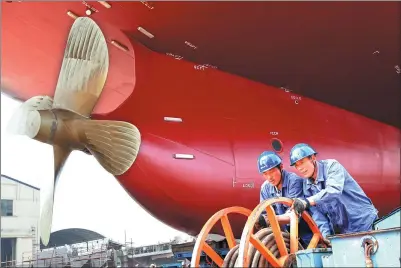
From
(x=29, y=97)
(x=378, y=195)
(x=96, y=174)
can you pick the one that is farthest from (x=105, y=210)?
(x=378, y=195)

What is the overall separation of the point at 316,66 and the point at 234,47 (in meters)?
1.59

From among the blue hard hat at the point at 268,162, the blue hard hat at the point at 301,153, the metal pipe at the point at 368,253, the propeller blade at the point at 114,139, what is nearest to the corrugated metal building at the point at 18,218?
the propeller blade at the point at 114,139

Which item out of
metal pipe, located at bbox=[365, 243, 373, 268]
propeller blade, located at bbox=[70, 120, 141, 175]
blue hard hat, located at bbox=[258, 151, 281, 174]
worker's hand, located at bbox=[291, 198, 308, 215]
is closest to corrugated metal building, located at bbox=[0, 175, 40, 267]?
propeller blade, located at bbox=[70, 120, 141, 175]

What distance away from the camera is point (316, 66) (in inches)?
312

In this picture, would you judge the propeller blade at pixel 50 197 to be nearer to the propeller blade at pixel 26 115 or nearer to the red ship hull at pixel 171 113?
the propeller blade at pixel 26 115

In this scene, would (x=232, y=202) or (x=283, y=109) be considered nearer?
(x=232, y=202)

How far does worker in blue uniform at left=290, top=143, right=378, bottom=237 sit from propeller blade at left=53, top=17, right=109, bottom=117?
135 inches

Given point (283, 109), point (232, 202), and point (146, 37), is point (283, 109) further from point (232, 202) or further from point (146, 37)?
point (146, 37)

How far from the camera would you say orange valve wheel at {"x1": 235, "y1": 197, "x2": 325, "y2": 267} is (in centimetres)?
331

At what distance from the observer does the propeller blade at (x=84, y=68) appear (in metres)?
6.59

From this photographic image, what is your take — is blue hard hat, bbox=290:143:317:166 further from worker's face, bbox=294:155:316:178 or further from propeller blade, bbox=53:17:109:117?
propeller blade, bbox=53:17:109:117

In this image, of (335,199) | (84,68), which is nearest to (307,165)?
(335,199)

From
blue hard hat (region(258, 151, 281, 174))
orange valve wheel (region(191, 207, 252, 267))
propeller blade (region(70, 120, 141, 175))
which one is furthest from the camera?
propeller blade (region(70, 120, 141, 175))

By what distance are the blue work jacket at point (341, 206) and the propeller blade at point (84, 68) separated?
3.52 m
